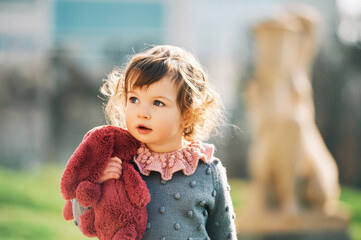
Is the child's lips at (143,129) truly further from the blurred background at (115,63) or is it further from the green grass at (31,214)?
the blurred background at (115,63)

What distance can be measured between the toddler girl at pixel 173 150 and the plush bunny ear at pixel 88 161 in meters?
0.04

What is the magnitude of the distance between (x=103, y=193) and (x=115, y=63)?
17528mm

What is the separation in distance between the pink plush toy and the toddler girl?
38 mm

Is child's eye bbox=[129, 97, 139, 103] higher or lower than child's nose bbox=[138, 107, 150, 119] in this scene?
higher

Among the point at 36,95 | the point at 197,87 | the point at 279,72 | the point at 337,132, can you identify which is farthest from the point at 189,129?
the point at 36,95

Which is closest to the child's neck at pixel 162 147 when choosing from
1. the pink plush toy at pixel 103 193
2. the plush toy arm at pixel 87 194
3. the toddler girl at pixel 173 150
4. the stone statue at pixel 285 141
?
the toddler girl at pixel 173 150

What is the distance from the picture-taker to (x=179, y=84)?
163cm

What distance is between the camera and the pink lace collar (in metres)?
1.65

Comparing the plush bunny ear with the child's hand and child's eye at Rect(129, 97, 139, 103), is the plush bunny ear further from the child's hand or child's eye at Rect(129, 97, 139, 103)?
child's eye at Rect(129, 97, 139, 103)

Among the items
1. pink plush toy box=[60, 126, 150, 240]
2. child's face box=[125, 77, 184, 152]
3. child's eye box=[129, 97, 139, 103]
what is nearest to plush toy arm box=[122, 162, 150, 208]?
pink plush toy box=[60, 126, 150, 240]

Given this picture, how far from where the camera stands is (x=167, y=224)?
1624 millimetres

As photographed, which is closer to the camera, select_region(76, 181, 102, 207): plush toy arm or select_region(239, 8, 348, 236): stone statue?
select_region(76, 181, 102, 207): plush toy arm

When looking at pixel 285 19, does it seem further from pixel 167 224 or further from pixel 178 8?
pixel 178 8

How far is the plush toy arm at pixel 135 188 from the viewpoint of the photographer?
1.55 m
